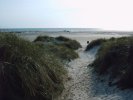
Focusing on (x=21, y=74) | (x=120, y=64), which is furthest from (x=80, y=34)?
(x=21, y=74)

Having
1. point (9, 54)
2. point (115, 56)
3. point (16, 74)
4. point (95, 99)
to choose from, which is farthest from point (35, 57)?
point (115, 56)

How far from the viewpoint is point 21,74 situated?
693 cm

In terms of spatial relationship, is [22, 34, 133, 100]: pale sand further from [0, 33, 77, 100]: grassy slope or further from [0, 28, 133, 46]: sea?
[0, 28, 133, 46]: sea

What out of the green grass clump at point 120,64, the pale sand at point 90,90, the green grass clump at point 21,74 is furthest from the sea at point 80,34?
the green grass clump at point 21,74

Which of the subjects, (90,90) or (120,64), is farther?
(120,64)

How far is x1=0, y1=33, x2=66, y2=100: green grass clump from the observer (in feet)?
22.5

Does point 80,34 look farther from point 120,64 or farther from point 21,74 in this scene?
point 21,74

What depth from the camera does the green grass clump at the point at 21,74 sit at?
686 centimetres

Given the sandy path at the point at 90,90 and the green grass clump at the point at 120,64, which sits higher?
the green grass clump at the point at 120,64

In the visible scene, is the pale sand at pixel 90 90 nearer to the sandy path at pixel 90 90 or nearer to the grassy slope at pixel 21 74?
the sandy path at pixel 90 90

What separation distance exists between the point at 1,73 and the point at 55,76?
255cm

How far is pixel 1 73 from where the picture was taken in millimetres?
6840

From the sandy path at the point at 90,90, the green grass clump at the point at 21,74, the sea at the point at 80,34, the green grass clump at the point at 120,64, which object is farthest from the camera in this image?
the sea at the point at 80,34

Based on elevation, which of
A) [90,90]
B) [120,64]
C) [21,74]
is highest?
[21,74]
